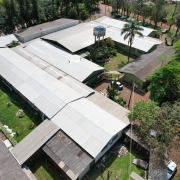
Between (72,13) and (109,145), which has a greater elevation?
(72,13)

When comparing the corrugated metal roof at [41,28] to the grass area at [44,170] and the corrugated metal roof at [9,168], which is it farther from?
the grass area at [44,170]

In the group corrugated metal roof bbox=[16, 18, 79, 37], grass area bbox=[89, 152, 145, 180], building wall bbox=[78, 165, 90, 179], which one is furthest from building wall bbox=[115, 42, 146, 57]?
building wall bbox=[78, 165, 90, 179]

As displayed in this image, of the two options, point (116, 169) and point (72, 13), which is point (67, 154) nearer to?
point (116, 169)

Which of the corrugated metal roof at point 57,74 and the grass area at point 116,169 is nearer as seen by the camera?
the grass area at point 116,169

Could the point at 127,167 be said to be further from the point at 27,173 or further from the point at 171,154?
the point at 27,173

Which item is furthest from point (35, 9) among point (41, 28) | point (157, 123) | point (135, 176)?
point (135, 176)

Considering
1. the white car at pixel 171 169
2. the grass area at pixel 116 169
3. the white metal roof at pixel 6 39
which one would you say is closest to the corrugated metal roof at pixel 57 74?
the white metal roof at pixel 6 39

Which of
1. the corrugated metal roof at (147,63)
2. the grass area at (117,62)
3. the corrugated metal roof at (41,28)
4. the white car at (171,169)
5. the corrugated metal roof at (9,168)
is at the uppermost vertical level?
the corrugated metal roof at (41,28)
